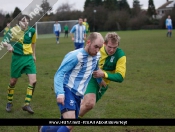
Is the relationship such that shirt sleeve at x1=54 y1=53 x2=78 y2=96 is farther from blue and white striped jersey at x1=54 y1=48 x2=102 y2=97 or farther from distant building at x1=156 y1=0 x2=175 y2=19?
distant building at x1=156 y1=0 x2=175 y2=19

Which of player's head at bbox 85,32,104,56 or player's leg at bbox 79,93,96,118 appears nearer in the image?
player's head at bbox 85,32,104,56

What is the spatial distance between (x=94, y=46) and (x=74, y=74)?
0.45 metres

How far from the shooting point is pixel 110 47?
16.2 feet

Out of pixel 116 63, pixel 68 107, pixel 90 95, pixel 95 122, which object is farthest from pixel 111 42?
pixel 95 122

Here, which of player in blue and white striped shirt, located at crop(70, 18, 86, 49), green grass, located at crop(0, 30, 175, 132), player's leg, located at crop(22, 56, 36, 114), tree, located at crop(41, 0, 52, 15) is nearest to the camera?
tree, located at crop(41, 0, 52, 15)

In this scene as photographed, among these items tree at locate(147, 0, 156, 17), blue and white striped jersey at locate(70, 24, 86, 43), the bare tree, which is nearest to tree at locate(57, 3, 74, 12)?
the bare tree

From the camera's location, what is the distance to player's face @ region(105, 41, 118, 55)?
489 cm

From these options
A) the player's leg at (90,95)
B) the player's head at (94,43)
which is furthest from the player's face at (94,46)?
the player's leg at (90,95)

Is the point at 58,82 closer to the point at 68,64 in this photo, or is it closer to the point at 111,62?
the point at 68,64

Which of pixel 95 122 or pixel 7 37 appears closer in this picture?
pixel 7 37

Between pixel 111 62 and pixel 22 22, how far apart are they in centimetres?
281

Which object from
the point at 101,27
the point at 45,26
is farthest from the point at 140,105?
the point at 101,27

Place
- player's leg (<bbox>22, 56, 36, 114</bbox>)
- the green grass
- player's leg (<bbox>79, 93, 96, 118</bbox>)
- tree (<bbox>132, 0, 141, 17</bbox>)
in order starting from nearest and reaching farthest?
player's leg (<bbox>79, 93, 96, 118</bbox>) → the green grass → player's leg (<bbox>22, 56, 36, 114</bbox>) → tree (<bbox>132, 0, 141, 17</bbox>)

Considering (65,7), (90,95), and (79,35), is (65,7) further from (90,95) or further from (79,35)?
(90,95)
